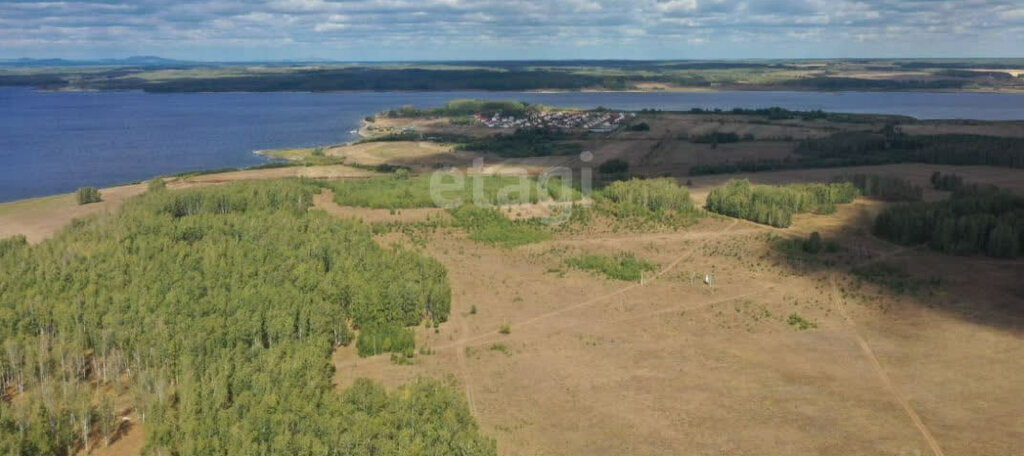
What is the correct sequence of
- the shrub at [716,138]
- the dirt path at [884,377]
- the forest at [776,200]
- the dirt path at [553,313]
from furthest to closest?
1. the shrub at [716,138]
2. the forest at [776,200]
3. the dirt path at [553,313]
4. the dirt path at [884,377]

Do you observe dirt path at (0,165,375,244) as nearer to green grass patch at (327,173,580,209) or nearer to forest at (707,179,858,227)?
green grass patch at (327,173,580,209)

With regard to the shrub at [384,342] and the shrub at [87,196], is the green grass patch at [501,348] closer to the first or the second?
the shrub at [384,342]

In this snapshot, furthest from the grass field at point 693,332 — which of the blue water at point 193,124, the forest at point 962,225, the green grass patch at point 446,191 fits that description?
the blue water at point 193,124

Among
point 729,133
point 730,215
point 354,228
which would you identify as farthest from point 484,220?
point 729,133

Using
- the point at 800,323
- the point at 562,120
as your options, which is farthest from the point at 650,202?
the point at 562,120

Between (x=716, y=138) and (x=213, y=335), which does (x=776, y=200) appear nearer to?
(x=213, y=335)

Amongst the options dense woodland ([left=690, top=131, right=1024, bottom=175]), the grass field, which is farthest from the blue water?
dense woodland ([left=690, top=131, right=1024, bottom=175])

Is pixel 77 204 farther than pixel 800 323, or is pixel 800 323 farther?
pixel 77 204
